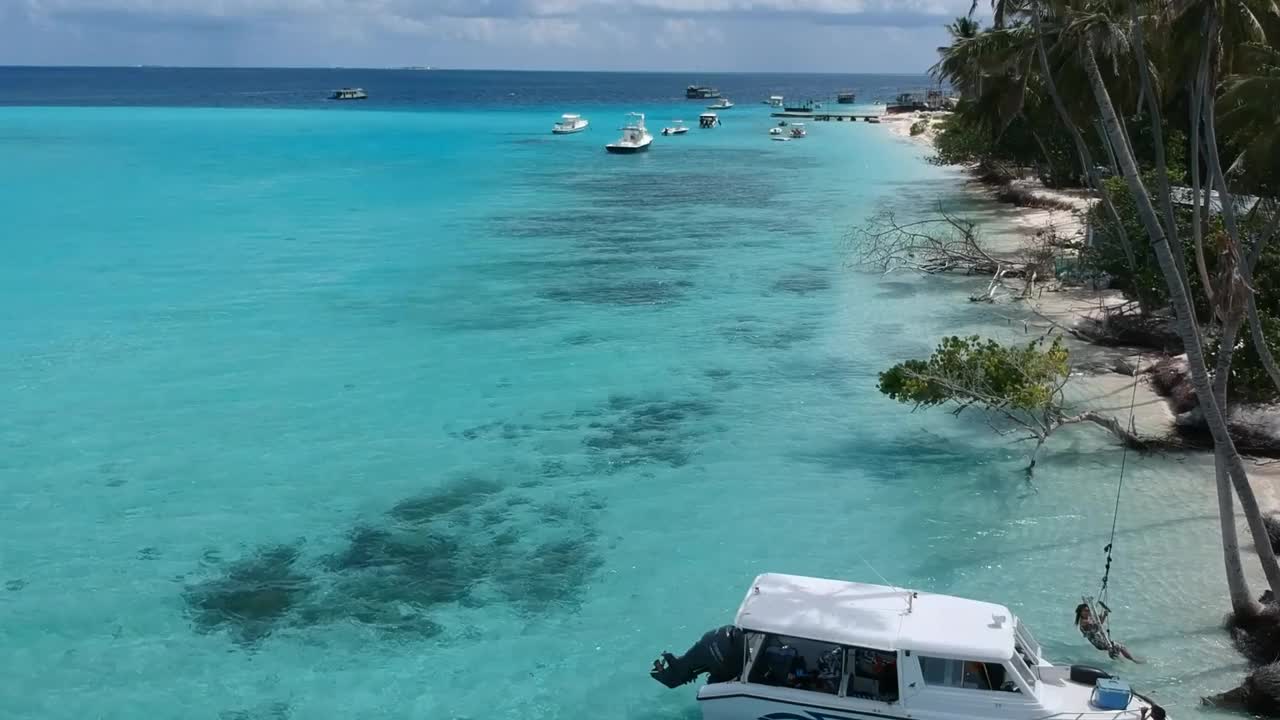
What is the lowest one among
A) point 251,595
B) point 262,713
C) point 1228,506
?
point 262,713

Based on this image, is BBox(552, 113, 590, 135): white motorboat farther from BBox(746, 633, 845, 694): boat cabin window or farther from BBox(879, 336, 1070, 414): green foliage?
BBox(746, 633, 845, 694): boat cabin window

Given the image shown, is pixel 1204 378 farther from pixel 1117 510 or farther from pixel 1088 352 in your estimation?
pixel 1088 352

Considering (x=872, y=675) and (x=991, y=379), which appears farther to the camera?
(x=991, y=379)

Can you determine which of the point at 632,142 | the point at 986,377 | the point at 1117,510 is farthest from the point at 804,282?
the point at 632,142

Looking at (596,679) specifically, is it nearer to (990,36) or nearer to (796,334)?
(990,36)

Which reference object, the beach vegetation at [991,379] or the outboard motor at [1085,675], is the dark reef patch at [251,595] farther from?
the beach vegetation at [991,379]

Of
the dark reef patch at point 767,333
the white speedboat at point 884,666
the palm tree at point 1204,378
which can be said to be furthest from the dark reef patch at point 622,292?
the white speedboat at point 884,666

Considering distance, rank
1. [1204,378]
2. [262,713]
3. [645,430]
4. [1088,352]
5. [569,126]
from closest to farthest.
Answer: [1204,378] → [262,713] → [645,430] → [1088,352] → [569,126]
